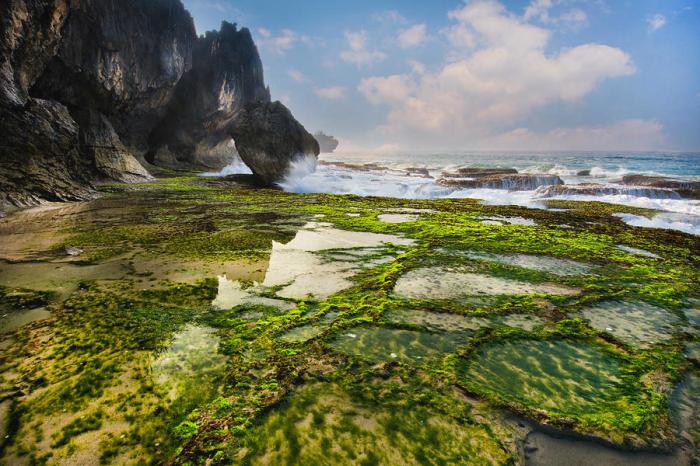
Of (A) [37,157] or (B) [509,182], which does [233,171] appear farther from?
(B) [509,182]

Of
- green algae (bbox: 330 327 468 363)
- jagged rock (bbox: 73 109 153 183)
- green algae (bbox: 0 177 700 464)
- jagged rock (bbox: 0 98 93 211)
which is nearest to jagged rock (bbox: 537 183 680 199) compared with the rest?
green algae (bbox: 0 177 700 464)

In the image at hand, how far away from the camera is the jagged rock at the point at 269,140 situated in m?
26.4

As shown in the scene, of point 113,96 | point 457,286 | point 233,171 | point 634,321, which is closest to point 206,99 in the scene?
point 233,171

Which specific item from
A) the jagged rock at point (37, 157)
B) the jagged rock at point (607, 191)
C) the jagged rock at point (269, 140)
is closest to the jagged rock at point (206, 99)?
the jagged rock at point (269, 140)

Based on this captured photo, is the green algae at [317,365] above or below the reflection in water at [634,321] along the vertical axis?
Answer: above

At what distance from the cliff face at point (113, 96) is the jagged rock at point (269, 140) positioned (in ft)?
0.34

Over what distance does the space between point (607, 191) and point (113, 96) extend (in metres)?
35.6

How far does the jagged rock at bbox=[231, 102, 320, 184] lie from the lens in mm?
26391

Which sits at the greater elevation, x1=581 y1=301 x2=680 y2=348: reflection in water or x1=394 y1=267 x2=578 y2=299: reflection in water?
x1=394 y1=267 x2=578 y2=299: reflection in water

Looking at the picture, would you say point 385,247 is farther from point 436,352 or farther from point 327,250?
point 436,352

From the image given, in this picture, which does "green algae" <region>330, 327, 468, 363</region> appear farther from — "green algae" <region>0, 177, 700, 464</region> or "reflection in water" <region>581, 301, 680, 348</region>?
"reflection in water" <region>581, 301, 680, 348</region>

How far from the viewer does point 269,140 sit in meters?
26.4

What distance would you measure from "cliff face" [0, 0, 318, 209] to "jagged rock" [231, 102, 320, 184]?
10 cm

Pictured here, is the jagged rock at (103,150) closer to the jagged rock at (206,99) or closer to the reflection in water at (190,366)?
the jagged rock at (206,99)
